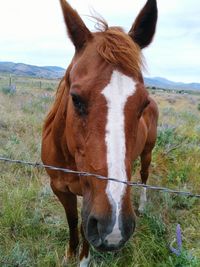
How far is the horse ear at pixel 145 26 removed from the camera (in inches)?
112

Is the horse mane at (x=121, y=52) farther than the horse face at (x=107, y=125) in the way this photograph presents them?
Yes

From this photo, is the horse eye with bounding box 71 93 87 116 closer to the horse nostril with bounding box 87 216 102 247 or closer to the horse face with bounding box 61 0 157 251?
the horse face with bounding box 61 0 157 251

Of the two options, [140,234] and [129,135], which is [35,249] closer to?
[140,234]

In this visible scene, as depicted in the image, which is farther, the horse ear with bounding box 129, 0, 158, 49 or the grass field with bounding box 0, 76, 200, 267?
the grass field with bounding box 0, 76, 200, 267

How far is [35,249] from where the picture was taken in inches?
149

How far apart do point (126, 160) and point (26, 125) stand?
5.98 m

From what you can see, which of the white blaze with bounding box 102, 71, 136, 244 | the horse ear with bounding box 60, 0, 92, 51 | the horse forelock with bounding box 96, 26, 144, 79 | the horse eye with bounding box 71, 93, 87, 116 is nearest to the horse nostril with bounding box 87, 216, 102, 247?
the white blaze with bounding box 102, 71, 136, 244

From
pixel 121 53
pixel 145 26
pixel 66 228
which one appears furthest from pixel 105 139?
pixel 66 228

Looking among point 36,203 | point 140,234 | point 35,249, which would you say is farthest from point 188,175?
point 35,249

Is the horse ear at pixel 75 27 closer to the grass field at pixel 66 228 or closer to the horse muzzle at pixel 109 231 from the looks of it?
the horse muzzle at pixel 109 231

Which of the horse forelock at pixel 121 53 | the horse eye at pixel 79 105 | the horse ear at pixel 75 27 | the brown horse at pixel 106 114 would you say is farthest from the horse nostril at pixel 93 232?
the horse ear at pixel 75 27

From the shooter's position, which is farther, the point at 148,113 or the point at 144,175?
the point at 144,175

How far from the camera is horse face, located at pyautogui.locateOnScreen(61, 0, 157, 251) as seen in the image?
6.66 feet

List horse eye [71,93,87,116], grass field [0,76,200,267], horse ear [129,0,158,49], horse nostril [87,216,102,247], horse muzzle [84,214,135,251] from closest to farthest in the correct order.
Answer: horse muzzle [84,214,135,251] → horse nostril [87,216,102,247] → horse eye [71,93,87,116] → horse ear [129,0,158,49] → grass field [0,76,200,267]
